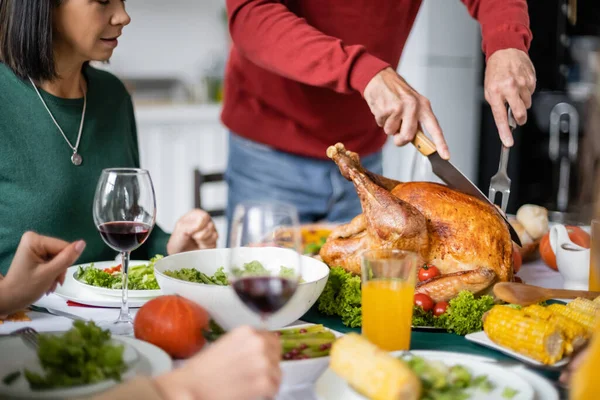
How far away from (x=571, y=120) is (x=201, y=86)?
8.44 feet

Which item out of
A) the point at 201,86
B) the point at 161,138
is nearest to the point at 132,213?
the point at 161,138

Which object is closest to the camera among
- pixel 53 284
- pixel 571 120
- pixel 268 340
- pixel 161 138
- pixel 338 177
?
pixel 268 340

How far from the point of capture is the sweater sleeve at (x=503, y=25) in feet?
6.16

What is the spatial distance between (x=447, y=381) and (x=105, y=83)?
4.79 ft

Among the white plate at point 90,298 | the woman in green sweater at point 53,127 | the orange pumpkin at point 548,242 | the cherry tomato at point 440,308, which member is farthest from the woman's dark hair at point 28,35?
the orange pumpkin at point 548,242

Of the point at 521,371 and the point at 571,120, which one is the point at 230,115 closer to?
the point at 521,371

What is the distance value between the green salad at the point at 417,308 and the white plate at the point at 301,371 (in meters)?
0.33

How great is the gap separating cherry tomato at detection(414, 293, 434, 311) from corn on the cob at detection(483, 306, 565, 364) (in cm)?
16

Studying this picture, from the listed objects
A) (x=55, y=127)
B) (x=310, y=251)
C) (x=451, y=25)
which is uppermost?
(x=451, y=25)

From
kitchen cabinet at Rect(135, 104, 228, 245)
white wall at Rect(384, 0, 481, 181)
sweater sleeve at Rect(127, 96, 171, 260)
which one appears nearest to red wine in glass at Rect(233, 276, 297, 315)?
sweater sleeve at Rect(127, 96, 171, 260)

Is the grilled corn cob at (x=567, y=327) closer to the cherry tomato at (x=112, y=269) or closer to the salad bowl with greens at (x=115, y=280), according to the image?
the salad bowl with greens at (x=115, y=280)

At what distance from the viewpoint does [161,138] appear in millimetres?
4859

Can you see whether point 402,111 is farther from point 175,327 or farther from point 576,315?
point 175,327

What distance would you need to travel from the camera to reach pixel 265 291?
0.91 meters
